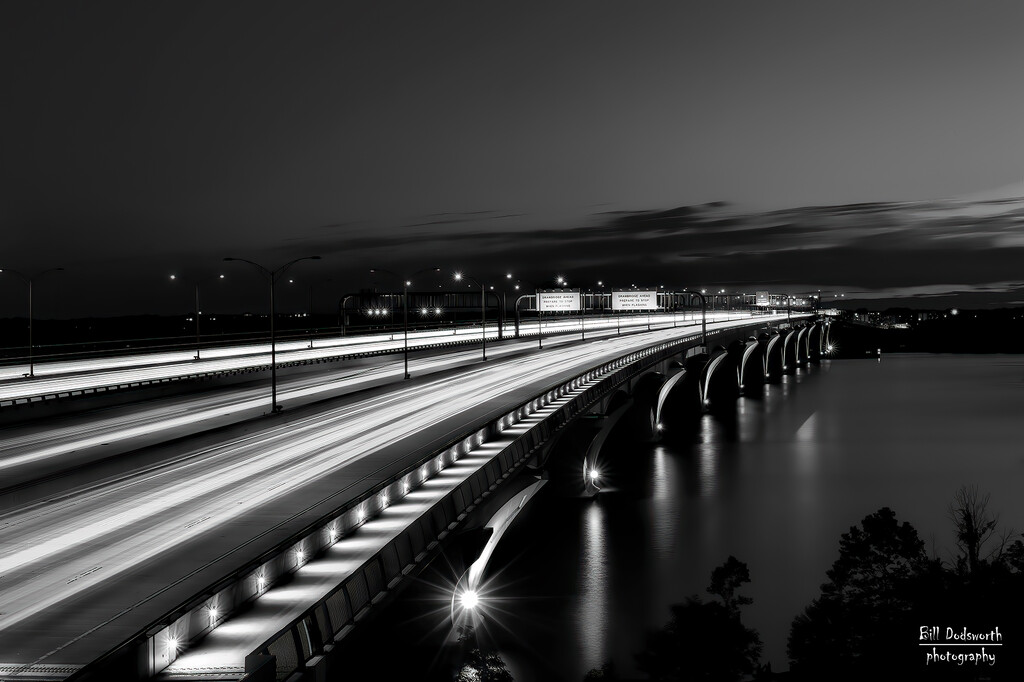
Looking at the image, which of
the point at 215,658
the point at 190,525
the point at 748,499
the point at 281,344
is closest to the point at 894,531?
the point at 748,499

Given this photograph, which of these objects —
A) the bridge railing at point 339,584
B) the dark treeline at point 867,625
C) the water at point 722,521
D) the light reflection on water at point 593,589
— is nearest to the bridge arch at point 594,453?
the water at point 722,521

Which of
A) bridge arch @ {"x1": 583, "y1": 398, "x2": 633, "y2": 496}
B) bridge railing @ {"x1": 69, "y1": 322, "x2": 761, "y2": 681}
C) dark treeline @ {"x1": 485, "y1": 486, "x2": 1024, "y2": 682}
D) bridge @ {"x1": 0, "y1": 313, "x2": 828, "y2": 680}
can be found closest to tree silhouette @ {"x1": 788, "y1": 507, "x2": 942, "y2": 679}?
dark treeline @ {"x1": 485, "y1": 486, "x2": 1024, "y2": 682}

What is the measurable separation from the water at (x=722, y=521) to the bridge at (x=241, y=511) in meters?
4.31

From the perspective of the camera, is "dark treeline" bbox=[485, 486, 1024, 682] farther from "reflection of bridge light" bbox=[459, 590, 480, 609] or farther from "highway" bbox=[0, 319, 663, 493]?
"highway" bbox=[0, 319, 663, 493]

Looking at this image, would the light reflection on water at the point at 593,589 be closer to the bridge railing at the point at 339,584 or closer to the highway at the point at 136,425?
the bridge railing at the point at 339,584

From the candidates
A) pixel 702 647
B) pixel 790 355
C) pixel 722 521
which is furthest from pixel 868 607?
pixel 790 355

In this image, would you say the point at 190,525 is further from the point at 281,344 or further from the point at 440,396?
A: the point at 281,344

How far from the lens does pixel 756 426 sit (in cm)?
9612

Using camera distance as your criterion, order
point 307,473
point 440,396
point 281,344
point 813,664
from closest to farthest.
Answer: point 307,473 < point 813,664 < point 440,396 < point 281,344

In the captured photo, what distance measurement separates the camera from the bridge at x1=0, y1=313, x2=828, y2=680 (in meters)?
12.3

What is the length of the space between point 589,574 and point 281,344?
51997 millimetres

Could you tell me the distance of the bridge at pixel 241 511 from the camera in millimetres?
12336

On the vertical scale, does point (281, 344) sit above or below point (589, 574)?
above

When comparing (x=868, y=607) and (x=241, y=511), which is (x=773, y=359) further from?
(x=241, y=511)
